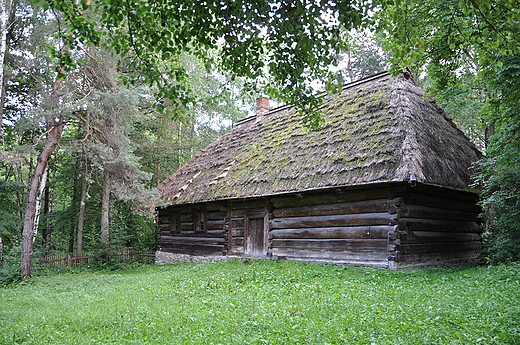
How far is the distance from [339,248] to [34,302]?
7959 mm

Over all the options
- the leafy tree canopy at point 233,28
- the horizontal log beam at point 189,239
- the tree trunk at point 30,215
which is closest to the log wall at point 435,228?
the leafy tree canopy at point 233,28

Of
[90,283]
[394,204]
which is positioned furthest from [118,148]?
[394,204]

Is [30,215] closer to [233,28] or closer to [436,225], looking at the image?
[233,28]

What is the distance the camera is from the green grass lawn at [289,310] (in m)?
4.86

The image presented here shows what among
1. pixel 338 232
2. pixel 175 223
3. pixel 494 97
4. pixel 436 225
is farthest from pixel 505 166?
pixel 175 223

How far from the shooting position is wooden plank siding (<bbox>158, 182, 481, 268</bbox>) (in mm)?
9812

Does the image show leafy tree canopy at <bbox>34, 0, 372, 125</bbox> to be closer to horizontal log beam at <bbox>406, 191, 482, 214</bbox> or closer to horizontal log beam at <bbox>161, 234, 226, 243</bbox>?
horizontal log beam at <bbox>406, 191, 482, 214</bbox>

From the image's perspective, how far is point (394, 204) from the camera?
31.8 ft

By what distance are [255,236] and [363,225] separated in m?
4.38

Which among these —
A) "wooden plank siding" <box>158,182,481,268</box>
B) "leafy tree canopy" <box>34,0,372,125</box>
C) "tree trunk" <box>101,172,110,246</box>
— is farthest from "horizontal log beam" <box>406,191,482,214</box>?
"tree trunk" <box>101,172,110,246</box>

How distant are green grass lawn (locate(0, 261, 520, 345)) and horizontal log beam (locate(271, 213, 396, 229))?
1.27m

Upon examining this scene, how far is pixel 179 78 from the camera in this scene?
17.8 ft

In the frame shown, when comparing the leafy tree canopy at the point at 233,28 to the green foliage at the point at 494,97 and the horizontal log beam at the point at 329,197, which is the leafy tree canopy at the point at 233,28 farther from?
the horizontal log beam at the point at 329,197

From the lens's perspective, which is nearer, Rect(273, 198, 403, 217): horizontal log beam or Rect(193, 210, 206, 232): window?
Rect(273, 198, 403, 217): horizontal log beam
